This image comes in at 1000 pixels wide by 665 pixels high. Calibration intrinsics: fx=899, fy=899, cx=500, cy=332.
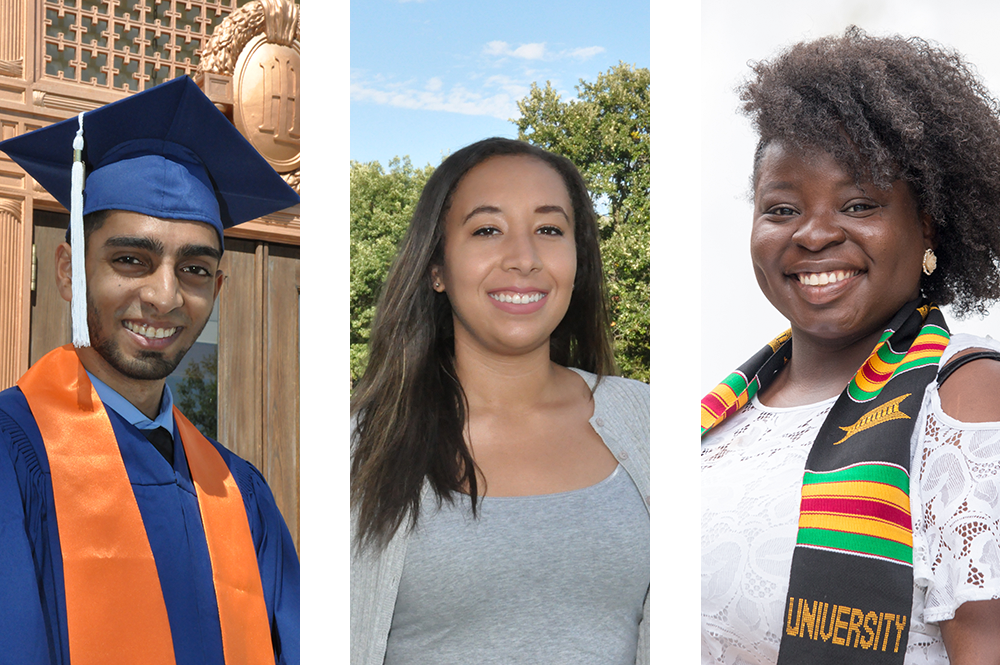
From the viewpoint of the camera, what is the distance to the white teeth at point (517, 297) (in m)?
2.43

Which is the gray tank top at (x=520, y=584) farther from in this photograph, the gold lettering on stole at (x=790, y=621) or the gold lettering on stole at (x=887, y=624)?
the gold lettering on stole at (x=887, y=624)

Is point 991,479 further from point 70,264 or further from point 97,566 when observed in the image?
point 70,264

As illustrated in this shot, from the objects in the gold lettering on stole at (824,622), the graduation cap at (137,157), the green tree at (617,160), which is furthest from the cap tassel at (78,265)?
the gold lettering on stole at (824,622)

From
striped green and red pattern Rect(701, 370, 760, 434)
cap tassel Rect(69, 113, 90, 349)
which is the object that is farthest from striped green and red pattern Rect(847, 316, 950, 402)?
cap tassel Rect(69, 113, 90, 349)

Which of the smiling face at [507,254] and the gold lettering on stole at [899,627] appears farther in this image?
the smiling face at [507,254]

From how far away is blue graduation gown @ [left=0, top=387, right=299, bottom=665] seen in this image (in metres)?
1.95

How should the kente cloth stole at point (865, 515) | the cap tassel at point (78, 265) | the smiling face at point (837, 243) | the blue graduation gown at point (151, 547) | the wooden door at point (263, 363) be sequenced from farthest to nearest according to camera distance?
the wooden door at point (263, 363)
the smiling face at point (837, 243)
the kente cloth stole at point (865, 515)
the cap tassel at point (78, 265)
the blue graduation gown at point (151, 547)

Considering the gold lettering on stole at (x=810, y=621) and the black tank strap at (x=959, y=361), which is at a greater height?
the black tank strap at (x=959, y=361)

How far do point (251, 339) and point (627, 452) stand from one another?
3.67 feet

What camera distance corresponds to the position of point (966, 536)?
7.23 ft

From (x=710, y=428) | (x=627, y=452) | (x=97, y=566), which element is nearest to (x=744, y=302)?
(x=710, y=428)

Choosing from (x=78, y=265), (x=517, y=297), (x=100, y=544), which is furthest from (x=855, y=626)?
(x=78, y=265)

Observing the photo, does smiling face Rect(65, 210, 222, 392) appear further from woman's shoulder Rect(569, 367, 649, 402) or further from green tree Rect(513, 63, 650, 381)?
woman's shoulder Rect(569, 367, 649, 402)

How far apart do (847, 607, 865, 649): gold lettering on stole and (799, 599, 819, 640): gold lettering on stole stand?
78mm
